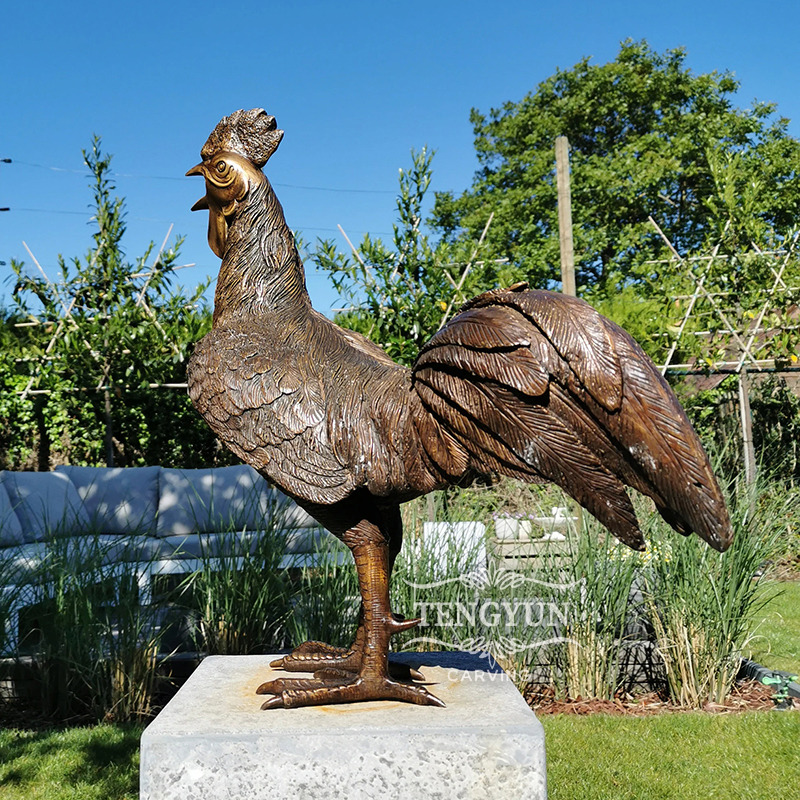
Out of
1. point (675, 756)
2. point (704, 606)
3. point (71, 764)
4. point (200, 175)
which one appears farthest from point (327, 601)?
point (200, 175)

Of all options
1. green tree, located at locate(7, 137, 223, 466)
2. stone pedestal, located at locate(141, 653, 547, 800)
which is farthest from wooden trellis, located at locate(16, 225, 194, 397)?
stone pedestal, located at locate(141, 653, 547, 800)

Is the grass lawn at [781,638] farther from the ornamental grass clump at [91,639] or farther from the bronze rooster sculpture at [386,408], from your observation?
the ornamental grass clump at [91,639]

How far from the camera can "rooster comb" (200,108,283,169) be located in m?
2.32

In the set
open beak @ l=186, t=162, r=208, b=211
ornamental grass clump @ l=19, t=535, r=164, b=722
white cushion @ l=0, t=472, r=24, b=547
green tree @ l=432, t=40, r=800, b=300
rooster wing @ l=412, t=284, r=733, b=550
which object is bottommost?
ornamental grass clump @ l=19, t=535, r=164, b=722

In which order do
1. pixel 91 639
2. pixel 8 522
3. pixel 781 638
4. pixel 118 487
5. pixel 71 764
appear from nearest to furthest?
pixel 71 764 → pixel 91 639 → pixel 781 638 → pixel 8 522 → pixel 118 487

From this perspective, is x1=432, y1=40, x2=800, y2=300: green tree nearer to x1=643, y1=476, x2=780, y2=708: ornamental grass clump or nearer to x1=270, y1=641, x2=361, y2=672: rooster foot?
x1=643, y1=476, x2=780, y2=708: ornamental grass clump

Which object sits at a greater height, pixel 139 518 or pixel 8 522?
pixel 8 522

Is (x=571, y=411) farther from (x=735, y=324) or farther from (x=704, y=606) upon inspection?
(x=735, y=324)

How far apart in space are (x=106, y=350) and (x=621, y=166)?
1355cm

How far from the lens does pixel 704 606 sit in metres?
3.94

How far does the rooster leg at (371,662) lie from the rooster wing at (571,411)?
0.46 metres

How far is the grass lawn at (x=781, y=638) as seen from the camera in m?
4.64

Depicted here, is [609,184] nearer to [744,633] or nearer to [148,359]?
[148,359]

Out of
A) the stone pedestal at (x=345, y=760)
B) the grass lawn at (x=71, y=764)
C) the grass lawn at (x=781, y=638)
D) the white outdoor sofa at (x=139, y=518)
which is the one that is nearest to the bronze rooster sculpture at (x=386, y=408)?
the stone pedestal at (x=345, y=760)
